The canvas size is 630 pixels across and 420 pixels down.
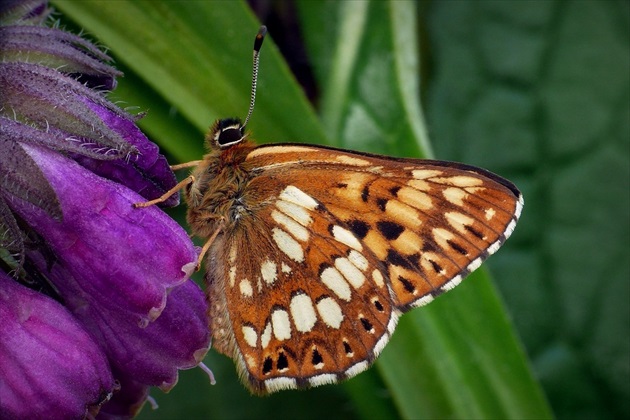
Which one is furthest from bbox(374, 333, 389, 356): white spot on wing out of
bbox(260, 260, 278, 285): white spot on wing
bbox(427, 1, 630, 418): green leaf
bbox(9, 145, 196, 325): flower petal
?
bbox(427, 1, 630, 418): green leaf

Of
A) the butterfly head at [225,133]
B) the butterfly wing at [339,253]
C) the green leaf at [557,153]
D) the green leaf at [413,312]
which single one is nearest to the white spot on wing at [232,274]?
the butterfly wing at [339,253]

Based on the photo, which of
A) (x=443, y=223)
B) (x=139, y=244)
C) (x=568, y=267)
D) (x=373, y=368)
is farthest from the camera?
(x=568, y=267)

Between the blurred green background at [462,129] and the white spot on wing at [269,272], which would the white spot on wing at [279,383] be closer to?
the white spot on wing at [269,272]

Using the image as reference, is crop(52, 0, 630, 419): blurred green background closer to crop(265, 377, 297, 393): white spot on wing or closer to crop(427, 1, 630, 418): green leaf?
crop(427, 1, 630, 418): green leaf

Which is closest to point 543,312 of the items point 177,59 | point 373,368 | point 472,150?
point 472,150

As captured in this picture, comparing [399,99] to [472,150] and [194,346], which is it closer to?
[472,150]

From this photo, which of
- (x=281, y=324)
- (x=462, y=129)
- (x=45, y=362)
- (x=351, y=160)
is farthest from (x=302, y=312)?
(x=462, y=129)
